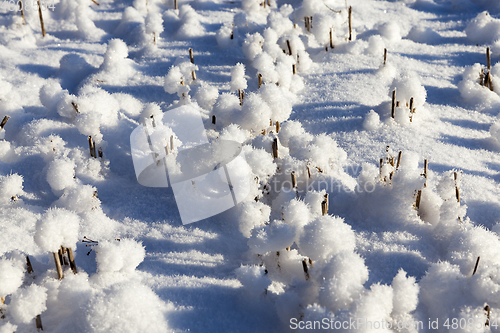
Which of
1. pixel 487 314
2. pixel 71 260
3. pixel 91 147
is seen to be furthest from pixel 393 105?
pixel 71 260

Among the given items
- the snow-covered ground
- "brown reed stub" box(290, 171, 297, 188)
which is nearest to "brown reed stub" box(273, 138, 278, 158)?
the snow-covered ground

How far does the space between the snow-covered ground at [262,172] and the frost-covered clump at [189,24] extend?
0.03 feet

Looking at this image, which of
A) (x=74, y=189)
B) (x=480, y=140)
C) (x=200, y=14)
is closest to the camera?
(x=74, y=189)

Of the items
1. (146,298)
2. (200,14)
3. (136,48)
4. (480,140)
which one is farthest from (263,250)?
(200,14)

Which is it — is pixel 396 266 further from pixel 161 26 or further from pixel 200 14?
pixel 200 14

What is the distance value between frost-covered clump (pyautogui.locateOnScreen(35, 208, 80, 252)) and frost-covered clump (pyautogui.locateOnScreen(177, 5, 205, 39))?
5.85ft

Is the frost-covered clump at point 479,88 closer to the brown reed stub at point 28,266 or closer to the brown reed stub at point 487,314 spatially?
the brown reed stub at point 487,314

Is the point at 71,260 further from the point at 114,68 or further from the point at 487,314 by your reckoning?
the point at 114,68

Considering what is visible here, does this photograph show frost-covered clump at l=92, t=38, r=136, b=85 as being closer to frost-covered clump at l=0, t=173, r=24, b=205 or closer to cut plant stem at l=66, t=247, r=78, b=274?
frost-covered clump at l=0, t=173, r=24, b=205

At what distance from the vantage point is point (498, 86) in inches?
85.7

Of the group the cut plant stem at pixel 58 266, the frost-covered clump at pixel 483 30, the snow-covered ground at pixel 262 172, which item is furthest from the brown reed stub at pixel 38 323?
the frost-covered clump at pixel 483 30

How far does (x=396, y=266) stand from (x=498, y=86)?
1414 millimetres

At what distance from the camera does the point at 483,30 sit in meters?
2.66

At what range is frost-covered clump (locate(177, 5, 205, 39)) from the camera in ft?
8.74
